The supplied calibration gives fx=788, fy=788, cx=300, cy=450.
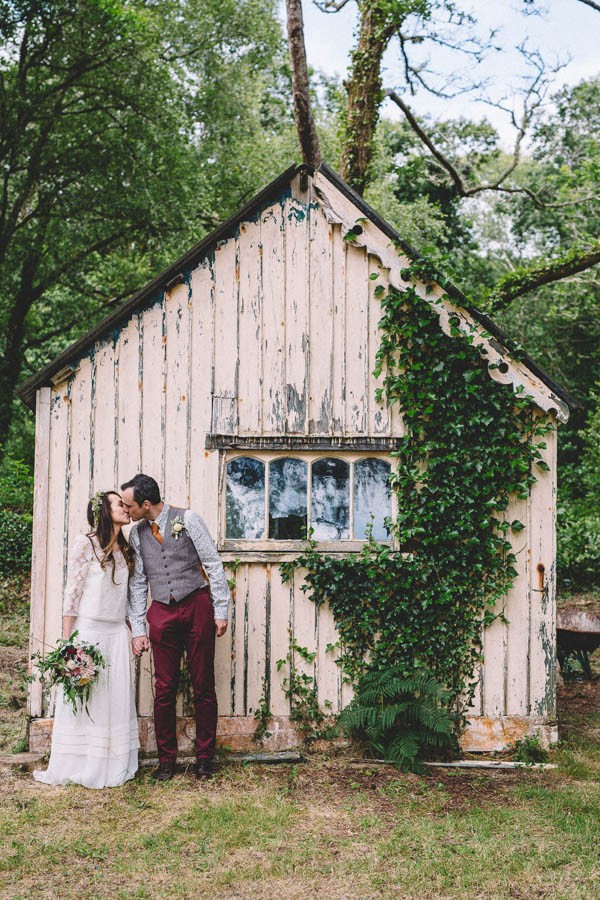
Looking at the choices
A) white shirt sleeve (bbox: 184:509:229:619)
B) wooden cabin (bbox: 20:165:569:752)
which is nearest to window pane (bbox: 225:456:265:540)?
Answer: wooden cabin (bbox: 20:165:569:752)

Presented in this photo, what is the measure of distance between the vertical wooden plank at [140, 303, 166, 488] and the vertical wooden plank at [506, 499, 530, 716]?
295cm

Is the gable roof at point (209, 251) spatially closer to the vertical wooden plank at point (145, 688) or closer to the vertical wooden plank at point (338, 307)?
the vertical wooden plank at point (338, 307)

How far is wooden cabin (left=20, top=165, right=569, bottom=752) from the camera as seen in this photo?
20.9 feet

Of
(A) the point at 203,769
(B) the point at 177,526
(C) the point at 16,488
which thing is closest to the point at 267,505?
(B) the point at 177,526

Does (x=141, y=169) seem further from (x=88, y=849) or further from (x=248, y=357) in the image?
(x=88, y=849)

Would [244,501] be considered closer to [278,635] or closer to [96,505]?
[278,635]

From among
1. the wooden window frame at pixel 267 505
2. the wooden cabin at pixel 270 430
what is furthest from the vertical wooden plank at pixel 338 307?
the wooden window frame at pixel 267 505

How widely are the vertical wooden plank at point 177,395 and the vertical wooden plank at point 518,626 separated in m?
2.73

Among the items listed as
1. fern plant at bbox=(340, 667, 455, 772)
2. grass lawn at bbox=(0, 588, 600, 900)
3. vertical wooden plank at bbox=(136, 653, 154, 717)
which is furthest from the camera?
vertical wooden plank at bbox=(136, 653, 154, 717)

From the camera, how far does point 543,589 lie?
6535 mm

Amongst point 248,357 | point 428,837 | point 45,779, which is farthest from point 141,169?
point 428,837

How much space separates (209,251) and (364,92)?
6.34 metres

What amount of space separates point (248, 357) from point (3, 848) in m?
3.87

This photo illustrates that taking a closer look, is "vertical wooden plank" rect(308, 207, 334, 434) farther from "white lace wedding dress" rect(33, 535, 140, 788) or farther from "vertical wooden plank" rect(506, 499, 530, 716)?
"white lace wedding dress" rect(33, 535, 140, 788)
